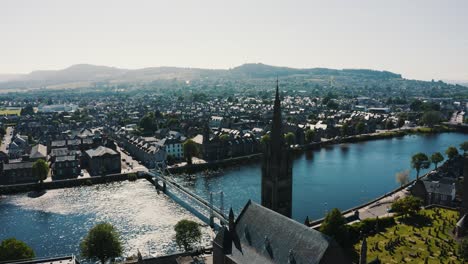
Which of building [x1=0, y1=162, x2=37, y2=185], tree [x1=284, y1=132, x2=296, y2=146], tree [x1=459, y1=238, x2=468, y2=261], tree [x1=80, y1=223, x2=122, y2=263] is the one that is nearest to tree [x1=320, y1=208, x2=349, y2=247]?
tree [x1=459, y1=238, x2=468, y2=261]

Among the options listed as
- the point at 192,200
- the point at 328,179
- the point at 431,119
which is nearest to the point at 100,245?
the point at 192,200

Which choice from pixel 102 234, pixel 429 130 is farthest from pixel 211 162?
pixel 429 130

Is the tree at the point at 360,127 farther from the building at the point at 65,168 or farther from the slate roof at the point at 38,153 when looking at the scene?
the slate roof at the point at 38,153

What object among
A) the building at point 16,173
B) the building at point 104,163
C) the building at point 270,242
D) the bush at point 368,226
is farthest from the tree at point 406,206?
the building at point 16,173

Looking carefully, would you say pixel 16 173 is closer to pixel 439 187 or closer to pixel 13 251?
pixel 13 251

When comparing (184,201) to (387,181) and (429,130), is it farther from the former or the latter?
(429,130)

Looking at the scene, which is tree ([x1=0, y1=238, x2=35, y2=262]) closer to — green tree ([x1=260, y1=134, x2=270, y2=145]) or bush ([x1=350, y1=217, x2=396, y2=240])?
green tree ([x1=260, y1=134, x2=270, y2=145])
